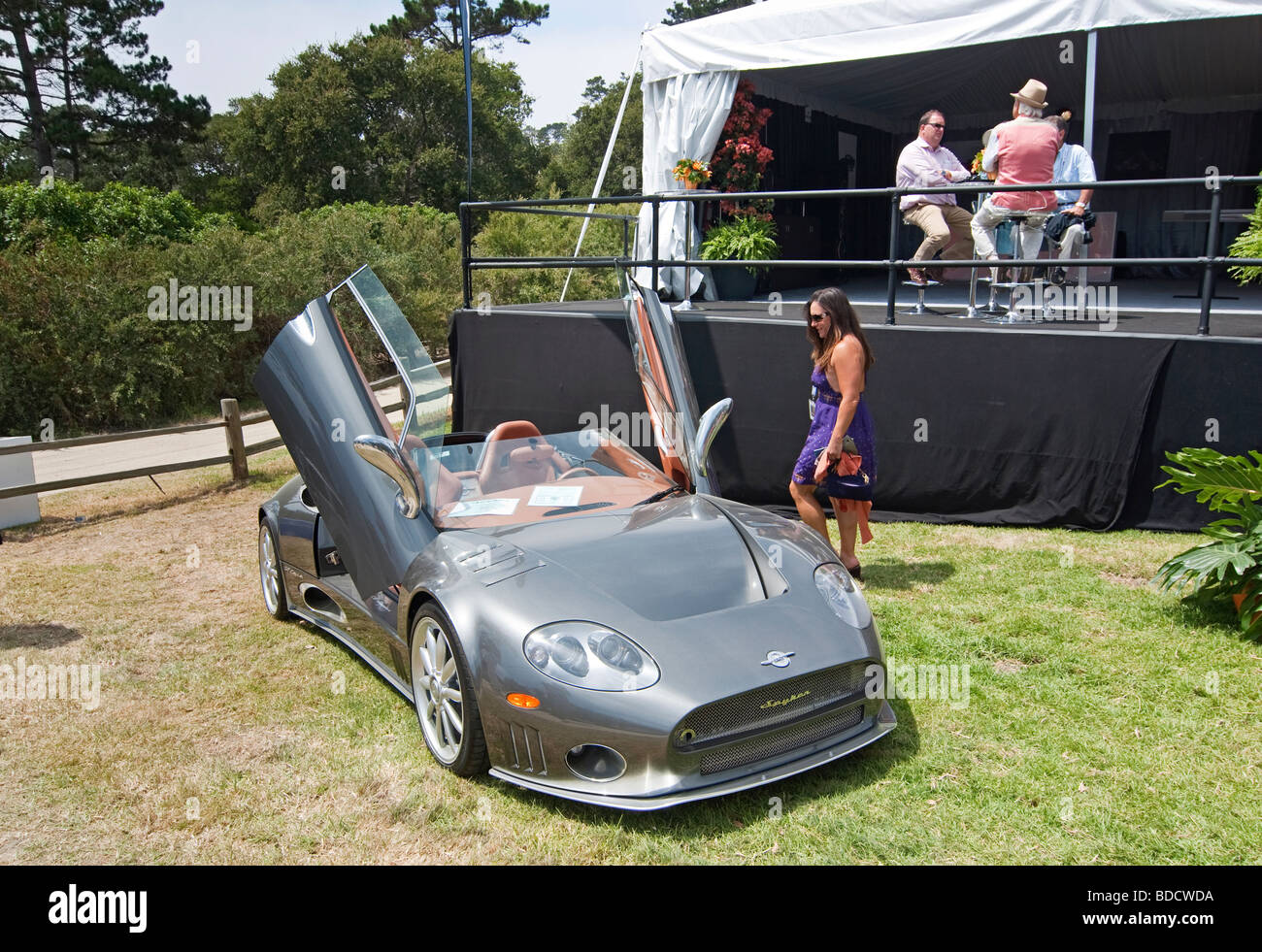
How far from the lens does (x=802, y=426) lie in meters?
7.85

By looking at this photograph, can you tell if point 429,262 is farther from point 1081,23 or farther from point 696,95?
point 1081,23

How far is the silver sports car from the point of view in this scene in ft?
11.4

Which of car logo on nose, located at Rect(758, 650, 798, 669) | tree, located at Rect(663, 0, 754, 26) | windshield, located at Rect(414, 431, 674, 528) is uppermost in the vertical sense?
tree, located at Rect(663, 0, 754, 26)

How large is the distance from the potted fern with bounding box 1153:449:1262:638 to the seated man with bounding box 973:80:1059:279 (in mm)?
3249

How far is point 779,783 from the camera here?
3.76 meters

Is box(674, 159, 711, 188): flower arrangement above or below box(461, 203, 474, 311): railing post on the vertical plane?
above

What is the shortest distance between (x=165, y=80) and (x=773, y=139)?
32.2 metres

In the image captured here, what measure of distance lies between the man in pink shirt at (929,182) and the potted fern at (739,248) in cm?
212

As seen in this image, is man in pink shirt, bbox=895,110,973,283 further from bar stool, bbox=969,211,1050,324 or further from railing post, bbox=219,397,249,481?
railing post, bbox=219,397,249,481

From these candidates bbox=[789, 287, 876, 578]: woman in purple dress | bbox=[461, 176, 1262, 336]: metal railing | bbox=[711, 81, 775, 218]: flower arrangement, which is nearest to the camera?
bbox=[789, 287, 876, 578]: woman in purple dress

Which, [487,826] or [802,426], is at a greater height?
[802,426]

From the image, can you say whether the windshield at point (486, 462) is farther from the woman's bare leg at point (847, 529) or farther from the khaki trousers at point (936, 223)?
the khaki trousers at point (936, 223)

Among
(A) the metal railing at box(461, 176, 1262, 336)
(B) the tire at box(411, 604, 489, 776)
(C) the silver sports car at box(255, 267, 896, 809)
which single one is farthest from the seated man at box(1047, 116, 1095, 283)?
(B) the tire at box(411, 604, 489, 776)

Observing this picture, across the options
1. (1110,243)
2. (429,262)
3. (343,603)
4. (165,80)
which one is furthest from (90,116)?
(343,603)
